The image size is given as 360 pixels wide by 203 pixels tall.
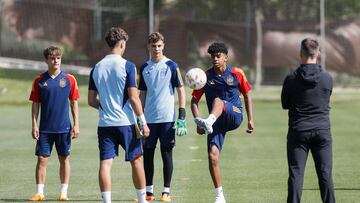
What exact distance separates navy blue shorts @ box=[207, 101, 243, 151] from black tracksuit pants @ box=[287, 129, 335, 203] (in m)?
1.82

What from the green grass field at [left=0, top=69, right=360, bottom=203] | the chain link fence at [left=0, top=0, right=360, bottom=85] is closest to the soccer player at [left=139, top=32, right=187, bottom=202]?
the green grass field at [left=0, top=69, right=360, bottom=203]

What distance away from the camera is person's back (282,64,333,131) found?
9914mm

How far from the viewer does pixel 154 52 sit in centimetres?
1209

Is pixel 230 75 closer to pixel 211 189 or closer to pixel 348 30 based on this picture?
pixel 211 189

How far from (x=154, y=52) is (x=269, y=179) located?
3114 mm

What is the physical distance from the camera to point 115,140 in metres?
10.7

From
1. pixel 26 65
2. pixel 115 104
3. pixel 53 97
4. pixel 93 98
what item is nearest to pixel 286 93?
pixel 115 104

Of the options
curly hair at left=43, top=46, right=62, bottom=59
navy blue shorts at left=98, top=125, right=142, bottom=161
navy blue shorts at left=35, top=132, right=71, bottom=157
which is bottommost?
navy blue shorts at left=35, top=132, right=71, bottom=157

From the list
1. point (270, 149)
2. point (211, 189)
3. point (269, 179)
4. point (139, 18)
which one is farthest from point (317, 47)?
point (139, 18)

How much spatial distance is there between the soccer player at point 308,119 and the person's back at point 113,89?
1.70 m

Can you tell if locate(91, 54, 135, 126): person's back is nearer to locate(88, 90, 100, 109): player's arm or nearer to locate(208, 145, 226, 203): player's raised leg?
locate(88, 90, 100, 109): player's arm

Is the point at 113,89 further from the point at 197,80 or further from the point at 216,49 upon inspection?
the point at 216,49

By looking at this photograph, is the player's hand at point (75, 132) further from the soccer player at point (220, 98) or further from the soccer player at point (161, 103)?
the soccer player at point (220, 98)

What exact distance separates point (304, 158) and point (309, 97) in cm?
62
